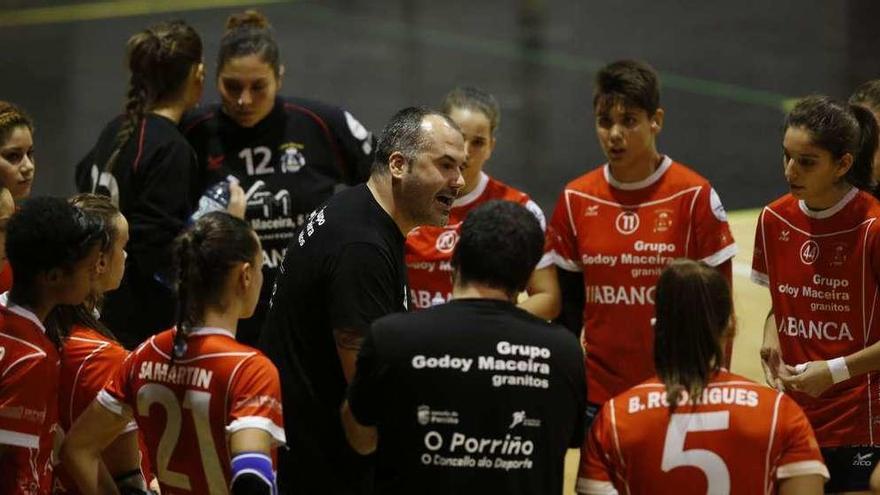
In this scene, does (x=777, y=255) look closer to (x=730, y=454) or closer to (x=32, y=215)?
(x=730, y=454)

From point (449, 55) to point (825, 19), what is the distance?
4.17m

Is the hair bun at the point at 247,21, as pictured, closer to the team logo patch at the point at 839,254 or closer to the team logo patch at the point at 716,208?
the team logo patch at the point at 716,208

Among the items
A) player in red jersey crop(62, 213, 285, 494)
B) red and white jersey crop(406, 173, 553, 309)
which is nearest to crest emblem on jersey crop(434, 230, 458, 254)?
red and white jersey crop(406, 173, 553, 309)

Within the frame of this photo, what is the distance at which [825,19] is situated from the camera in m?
16.5

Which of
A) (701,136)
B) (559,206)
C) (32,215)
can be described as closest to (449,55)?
(701,136)

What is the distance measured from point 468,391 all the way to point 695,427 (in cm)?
72

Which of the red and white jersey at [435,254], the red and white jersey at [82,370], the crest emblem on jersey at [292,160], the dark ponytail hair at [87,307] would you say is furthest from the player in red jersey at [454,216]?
the red and white jersey at [82,370]

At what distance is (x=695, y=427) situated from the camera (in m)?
4.67

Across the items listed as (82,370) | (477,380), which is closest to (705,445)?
(477,380)

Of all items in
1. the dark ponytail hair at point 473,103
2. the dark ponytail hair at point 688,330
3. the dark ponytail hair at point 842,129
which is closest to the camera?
the dark ponytail hair at point 688,330

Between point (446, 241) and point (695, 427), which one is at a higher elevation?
point (446, 241)

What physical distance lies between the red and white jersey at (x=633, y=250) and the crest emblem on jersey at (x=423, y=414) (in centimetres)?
277

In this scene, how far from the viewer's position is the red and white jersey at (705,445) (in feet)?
15.3

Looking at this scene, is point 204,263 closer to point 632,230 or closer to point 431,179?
point 431,179
